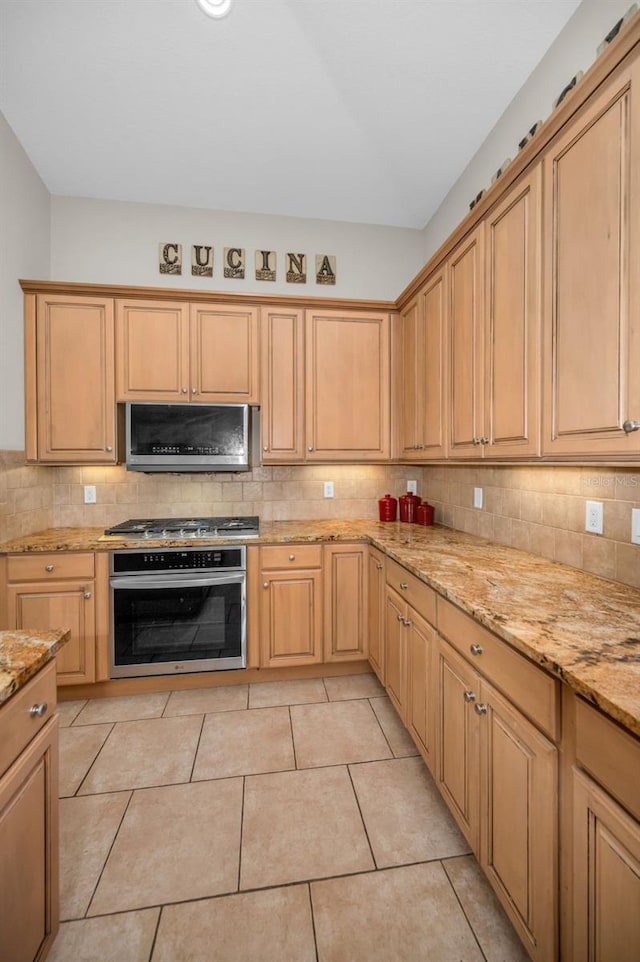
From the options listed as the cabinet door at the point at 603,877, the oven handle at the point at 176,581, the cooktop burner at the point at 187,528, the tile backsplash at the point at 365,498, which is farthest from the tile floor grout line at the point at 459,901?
the cooktop burner at the point at 187,528

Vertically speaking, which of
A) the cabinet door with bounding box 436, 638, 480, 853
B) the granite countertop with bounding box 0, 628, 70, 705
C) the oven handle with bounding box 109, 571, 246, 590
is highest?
the granite countertop with bounding box 0, 628, 70, 705

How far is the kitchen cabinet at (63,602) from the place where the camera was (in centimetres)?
235

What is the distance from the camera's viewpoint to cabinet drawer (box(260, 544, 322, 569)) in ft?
8.50

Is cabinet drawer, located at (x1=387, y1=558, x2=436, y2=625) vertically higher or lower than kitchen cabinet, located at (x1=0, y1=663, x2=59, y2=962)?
higher

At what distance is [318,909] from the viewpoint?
131cm

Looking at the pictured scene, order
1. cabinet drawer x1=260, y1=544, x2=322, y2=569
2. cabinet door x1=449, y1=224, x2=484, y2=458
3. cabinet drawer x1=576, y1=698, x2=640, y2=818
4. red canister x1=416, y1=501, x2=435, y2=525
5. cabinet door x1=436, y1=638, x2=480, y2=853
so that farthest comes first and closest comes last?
red canister x1=416, y1=501, x2=435, y2=525
cabinet drawer x1=260, y1=544, x2=322, y2=569
cabinet door x1=449, y1=224, x2=484, y2=458
cabinet door x1=436, y1=638, x2=480, y2=853
cabinet drawer x1=576, y1=698, x2=640, y2=818

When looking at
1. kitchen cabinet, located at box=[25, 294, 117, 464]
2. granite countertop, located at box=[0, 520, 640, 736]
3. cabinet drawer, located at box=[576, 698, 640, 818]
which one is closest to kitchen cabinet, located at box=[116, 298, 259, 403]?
kitchen cabinet, located at box=[25, 294, 117, 464]

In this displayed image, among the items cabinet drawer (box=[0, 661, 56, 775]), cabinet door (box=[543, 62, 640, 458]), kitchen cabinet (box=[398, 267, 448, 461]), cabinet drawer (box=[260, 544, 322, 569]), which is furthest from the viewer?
cabinet drawer (box=[260, 544, 322, 569])

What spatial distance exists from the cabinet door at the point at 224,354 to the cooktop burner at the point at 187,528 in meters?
0.80

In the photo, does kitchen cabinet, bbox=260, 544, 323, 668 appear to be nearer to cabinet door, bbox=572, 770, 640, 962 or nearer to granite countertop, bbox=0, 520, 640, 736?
granite countertop, bbox=0, 520, 640, 736

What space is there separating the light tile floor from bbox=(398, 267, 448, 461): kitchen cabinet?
155 centimetres

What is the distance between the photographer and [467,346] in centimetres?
202

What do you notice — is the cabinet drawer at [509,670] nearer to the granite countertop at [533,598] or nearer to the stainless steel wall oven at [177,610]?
the granite countertop at [533,598]

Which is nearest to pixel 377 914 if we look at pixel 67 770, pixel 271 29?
pixel 67 770
